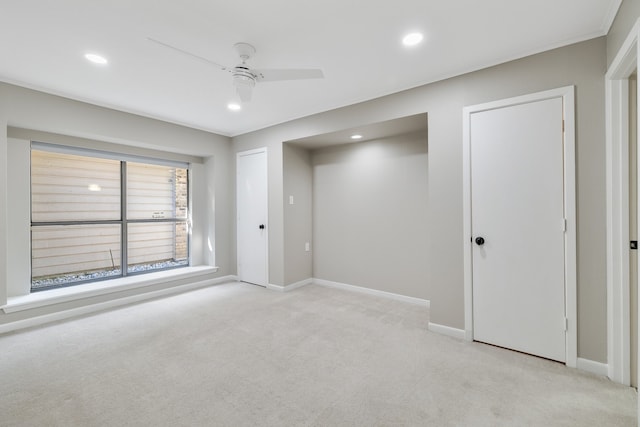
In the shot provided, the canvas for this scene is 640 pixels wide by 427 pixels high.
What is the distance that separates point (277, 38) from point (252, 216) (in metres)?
3.02

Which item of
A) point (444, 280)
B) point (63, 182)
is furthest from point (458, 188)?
point (63, 182)

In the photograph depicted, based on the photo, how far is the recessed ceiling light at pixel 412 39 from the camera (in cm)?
209

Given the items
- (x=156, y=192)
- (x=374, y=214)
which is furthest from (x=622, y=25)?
(x=156, y=192)

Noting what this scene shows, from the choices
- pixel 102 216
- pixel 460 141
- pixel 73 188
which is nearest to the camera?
pixel 460 141

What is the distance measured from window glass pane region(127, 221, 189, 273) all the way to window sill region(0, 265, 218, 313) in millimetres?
277

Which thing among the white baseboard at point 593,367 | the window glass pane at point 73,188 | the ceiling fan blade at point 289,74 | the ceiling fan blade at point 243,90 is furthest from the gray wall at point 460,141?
the window glass pane at point 73,188

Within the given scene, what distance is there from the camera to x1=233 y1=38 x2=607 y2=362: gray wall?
2064mm

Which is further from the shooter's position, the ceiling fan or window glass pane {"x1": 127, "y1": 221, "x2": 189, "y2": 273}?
window glass pane {"x1": 127, "y1": 221, "x2": 189, "y2": 273}

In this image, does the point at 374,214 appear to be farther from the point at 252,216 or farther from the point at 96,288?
the point at 96,288

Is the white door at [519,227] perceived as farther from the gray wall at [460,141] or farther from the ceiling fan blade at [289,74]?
the ceiling fan blade at [289,74]

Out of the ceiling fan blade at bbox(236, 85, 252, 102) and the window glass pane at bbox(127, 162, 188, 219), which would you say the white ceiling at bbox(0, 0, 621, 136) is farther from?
the window glass pane at bbox(127, 162, 188, 219)

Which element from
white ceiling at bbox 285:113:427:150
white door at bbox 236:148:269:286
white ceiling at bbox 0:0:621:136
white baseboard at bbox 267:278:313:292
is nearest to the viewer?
white ceiling at bbox 0:0:621:136

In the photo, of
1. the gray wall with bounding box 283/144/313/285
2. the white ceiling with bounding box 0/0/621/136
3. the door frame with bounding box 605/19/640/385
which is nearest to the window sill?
the gray wall with bounding box 283/144/313/285

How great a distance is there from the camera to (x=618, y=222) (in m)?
1.93
